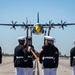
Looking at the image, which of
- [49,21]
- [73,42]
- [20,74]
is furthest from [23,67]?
[49,21]

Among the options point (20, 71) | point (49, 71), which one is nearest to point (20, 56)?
point (20, 71)

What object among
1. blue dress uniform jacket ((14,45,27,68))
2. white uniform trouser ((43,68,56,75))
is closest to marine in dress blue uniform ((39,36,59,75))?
white uniform trouser ((43,68,56,75))

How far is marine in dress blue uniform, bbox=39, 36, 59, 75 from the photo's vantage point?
13383 millimetres

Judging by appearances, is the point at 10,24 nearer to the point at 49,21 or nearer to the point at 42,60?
the point at 49,21

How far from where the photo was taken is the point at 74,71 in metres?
14.8

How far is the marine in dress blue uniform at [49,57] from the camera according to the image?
13.4 meters

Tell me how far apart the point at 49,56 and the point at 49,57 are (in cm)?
4

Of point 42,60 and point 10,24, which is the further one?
point 10,24

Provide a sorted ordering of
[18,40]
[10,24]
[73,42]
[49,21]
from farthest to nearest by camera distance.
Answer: [10,24] → [49,21] → [73,42] → [18,40]

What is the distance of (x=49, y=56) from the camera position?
1348 centimetres

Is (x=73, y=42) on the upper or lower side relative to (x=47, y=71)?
upper

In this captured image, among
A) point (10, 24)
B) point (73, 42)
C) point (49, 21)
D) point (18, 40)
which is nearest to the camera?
point (18, 40)

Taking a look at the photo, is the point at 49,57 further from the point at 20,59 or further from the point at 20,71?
the point at 20,71

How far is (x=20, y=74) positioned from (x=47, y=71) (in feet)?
3.44
